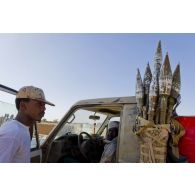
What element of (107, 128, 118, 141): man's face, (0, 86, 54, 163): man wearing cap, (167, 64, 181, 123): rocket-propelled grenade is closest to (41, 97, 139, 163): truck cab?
(107, 128, 118, 141): man's face

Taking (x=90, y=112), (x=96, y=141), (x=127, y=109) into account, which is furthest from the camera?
(x=96, y=141)

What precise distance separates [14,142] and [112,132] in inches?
69.3

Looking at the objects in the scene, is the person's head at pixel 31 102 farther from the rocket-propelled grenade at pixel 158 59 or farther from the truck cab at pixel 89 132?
the rocket-propelled grenade at pixel 158 59

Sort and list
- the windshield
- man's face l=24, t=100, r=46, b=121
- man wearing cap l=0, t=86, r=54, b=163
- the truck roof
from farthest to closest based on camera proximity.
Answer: the windshield < the truck roof < man's face l=24, t=100, r=46, b=121 < man wearing cap l=0, t=86, r=54, b=163

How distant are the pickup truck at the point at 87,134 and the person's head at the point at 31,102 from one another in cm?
68

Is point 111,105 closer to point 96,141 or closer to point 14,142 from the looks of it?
point 96,141

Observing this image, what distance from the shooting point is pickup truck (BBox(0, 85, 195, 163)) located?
8.90ft

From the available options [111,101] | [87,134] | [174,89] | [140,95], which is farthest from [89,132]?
[174,89]

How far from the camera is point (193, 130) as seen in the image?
2.33 meters

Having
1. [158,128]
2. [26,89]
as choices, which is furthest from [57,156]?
[158,128]

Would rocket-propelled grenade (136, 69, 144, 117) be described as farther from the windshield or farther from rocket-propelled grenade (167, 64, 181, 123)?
the windshield

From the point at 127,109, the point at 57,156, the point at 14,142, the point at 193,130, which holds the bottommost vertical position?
the point at 57,156

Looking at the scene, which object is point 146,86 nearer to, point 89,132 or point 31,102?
point 31,102

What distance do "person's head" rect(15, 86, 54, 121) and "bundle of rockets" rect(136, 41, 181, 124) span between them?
91cm
